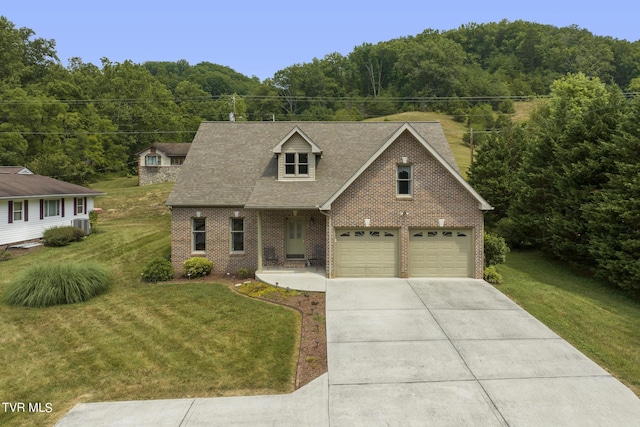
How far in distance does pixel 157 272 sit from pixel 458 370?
1373cm

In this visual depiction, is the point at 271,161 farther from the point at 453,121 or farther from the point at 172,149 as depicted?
the point at 453,121

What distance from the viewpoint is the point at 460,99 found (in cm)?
8875

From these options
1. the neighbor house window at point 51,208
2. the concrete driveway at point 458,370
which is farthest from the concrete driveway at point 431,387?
the neighbor house window at point 51,208

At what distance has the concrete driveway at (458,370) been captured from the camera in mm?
7949

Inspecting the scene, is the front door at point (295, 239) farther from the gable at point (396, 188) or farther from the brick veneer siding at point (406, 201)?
the gable at point (396, 188)

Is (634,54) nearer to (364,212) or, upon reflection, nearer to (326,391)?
(364,212)

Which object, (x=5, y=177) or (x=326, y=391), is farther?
(x=5, y=177)

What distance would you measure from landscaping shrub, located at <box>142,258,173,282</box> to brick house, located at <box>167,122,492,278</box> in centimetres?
101

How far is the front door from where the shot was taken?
19109mm

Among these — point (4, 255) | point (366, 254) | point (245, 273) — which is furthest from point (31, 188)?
point (366, 254)

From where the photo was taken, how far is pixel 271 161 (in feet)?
68.5

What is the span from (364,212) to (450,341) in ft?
24.1

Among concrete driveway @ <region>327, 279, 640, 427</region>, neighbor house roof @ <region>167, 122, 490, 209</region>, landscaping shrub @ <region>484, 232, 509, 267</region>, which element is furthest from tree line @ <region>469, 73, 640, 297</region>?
concrete driveway @ <region>327, 279, 640, 427</region>

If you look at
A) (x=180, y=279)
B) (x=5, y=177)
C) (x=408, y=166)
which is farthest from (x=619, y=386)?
(x=5, y=177)
